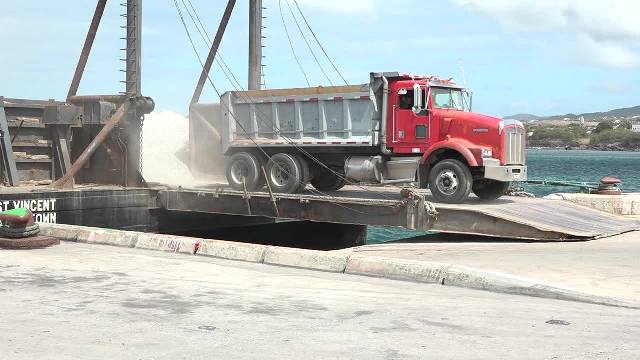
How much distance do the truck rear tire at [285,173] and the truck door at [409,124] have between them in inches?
105

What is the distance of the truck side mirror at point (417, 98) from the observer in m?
15.4

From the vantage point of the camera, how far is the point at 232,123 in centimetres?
1856

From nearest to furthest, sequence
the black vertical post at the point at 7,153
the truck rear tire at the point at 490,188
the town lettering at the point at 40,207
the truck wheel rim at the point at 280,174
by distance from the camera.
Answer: the town lettering at the point at 40,207 → the truck rear tire at the point at 490,188 → the black vertical post at the point at 7,153 → the truck wheel rim at the point at 280,174

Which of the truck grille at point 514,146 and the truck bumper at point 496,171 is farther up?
the truck grille at point 514,146

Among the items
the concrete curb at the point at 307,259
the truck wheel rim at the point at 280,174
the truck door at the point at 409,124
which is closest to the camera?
the concrete curb at the point at 307,259

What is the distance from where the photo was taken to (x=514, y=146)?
1526 centimetres

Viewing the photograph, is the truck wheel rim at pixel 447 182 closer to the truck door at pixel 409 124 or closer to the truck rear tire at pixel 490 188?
the truck door at pixel 409 124

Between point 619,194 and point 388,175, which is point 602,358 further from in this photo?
point 619,194

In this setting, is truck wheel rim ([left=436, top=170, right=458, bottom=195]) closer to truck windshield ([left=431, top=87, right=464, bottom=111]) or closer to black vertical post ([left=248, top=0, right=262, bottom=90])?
truck windshield ([left=431, top=87, right=464, bottom=111])

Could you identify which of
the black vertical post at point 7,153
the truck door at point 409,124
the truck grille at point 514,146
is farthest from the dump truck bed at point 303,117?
the black vertical post at point 7,153

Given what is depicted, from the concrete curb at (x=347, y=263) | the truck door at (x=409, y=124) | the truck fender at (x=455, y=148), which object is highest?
the truck door at (x=409, y=124)

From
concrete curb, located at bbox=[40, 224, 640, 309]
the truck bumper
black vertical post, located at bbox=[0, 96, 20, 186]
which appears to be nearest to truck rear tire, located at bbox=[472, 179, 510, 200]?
the truck bumper

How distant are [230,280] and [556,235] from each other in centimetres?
672

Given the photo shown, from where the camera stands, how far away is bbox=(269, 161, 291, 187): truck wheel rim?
17406 mm
